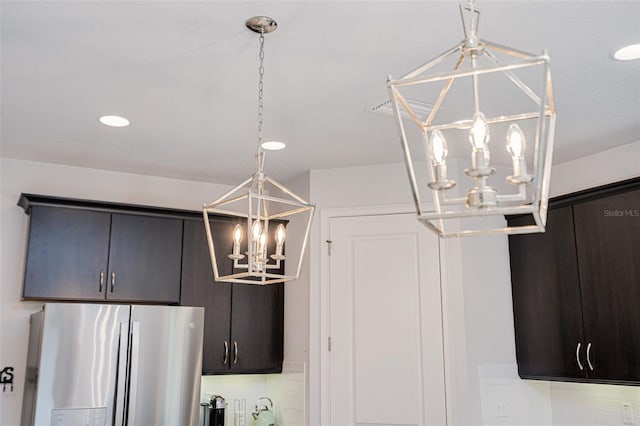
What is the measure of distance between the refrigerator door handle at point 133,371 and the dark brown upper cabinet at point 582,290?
2295 mm

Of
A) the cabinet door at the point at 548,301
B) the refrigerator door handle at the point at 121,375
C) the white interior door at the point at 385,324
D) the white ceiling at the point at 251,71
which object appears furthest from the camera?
the white interior door at the point at 385,324

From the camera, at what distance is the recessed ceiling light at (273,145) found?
363cm

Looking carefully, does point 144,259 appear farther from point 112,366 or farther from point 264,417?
point 264,417

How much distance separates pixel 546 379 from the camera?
3.73 meters

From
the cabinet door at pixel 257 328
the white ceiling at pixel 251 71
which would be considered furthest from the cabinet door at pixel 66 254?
the cabinet door at pixel 257 328

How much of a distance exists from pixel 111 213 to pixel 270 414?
5.62 ft

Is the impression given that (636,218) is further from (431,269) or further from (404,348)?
(404,348)

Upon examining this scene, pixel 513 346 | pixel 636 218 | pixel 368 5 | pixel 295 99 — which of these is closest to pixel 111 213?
pixel 295 99

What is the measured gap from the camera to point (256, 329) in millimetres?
4238

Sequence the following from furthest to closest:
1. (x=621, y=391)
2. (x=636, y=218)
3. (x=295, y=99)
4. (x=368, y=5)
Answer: (x=621, y=391) → (x=636, y=218) → (x=295, y=99) → (x=368, y=5)

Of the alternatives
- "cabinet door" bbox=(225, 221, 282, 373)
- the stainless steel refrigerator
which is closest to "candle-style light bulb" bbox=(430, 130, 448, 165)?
the stainless steel refrigerator

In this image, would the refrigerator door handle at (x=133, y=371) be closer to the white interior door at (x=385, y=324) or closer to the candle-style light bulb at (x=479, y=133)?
the white interior door at (x=385, y=324)

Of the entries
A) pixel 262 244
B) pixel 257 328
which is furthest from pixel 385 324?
pixel 262 244

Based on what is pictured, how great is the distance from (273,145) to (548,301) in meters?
1.89
